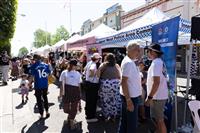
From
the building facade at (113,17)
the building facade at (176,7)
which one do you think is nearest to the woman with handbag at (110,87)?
the building facade at (176,7)

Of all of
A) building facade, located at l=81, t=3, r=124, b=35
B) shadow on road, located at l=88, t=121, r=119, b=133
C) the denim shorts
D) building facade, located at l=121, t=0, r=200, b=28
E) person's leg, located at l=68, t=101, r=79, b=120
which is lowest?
shadow on road, located at l=88, t=121, r=119, b=133

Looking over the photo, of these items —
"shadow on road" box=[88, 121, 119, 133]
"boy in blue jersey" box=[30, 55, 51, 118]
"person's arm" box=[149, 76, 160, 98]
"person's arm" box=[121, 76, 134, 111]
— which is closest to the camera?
"person's arm" box=[121, 76, 134, 111]

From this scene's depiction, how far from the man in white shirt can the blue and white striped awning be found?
265 centimetres

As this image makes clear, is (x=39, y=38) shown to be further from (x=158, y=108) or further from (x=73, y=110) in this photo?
(x=158, y=108)

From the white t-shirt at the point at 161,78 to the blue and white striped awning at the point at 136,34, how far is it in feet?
7.15

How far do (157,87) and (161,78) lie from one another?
0.22m

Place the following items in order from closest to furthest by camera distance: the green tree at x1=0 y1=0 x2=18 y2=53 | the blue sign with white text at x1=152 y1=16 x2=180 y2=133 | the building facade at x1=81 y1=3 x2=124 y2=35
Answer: the blue sign with white text at x1=152 y1=16 x2=180 y2=133, the green tree at x1=0 y1=0 x2=18 y2=53, the building facade at x1=81 y1=3 x2=124 y2=35

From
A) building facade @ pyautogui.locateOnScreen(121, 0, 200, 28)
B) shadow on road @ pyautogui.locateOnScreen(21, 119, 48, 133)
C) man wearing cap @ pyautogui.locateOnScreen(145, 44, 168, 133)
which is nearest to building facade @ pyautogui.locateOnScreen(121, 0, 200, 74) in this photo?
building facade @ pyautogui.locateOnScreen(121, 0, 200, 28)

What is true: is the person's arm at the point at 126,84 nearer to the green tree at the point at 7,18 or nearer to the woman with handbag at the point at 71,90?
the woman with handbag at the point at 71,90

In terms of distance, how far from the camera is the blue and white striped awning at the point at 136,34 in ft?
23.1

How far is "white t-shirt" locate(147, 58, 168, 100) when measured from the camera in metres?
5.09

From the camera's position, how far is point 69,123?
23.3ft

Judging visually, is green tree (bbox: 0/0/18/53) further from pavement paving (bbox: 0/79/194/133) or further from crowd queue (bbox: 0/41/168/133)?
crowd queue (bbox: 0/41/168/133)

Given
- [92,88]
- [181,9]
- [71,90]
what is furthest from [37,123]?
[181,9]
